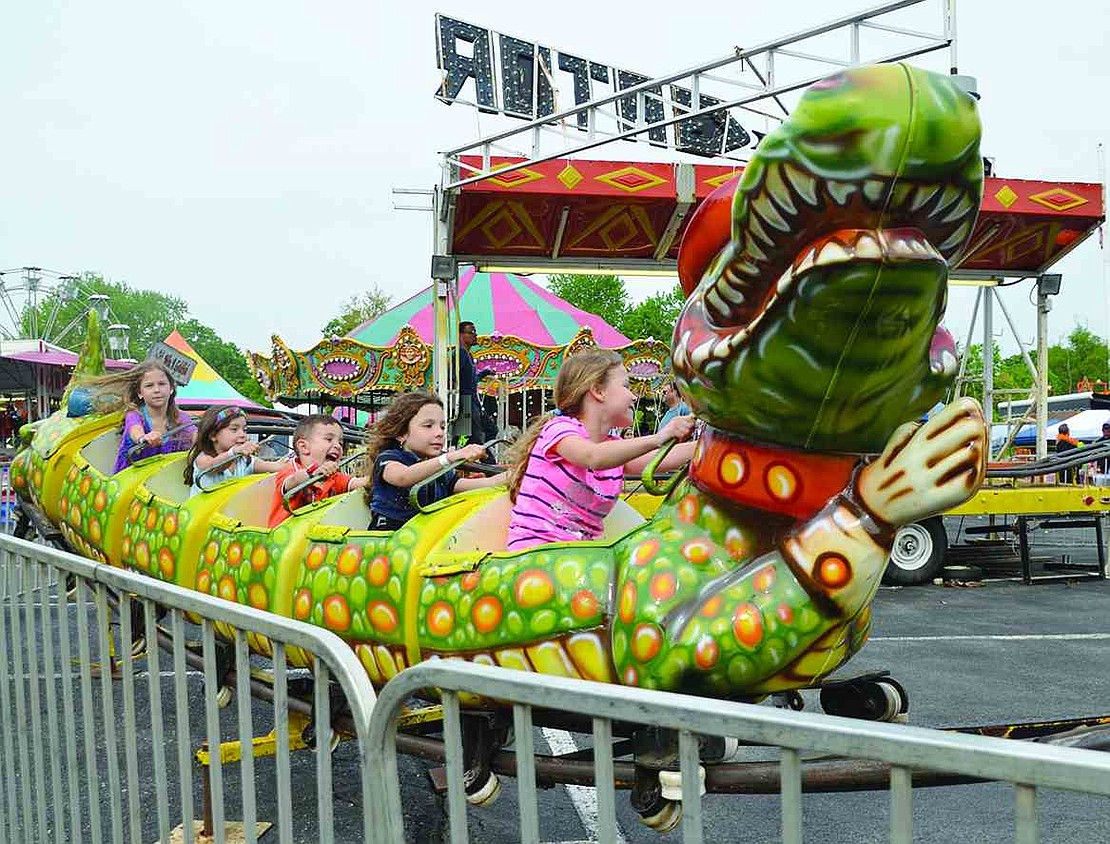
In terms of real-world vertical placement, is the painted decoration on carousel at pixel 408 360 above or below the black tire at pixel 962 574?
above

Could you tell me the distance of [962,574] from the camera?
8.48 m

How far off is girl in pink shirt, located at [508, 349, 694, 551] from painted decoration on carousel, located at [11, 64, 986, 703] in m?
0.33

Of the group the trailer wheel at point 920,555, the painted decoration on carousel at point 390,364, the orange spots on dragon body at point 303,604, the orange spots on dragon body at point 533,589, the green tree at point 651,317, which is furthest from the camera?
the green tree at point 651,317

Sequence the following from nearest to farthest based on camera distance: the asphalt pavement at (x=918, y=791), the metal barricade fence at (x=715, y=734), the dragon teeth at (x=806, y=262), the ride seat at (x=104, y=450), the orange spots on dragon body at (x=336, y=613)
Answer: the metal barricade fence at (x=715, y=734), the dragon teeth at (x=806, y=262), the orange spots on dragon body at (x=336, y=613), the asphalt pavement at (x=918, y=791), the ride seat at (x=104, y=450)

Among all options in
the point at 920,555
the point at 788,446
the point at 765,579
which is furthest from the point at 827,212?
the point at 920,555

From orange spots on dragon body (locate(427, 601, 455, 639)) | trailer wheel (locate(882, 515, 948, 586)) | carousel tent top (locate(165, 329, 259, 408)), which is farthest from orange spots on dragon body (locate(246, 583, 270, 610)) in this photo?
carousel tent top (locate(165, 329, 259, 408))

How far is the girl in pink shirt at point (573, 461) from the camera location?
283 cm

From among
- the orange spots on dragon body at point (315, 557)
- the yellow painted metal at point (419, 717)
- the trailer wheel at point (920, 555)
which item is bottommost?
the trailer wheel at point (920, 555)

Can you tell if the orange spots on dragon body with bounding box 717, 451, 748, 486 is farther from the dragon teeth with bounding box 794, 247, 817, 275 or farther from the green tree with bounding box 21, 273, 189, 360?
the green tree with bounding box 21, 273, 189, 360

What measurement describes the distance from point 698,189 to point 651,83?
239 cm

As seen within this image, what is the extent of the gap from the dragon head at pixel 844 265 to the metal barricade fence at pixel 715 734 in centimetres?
100

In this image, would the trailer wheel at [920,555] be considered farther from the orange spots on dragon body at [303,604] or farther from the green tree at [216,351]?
the green tree at [216,351]

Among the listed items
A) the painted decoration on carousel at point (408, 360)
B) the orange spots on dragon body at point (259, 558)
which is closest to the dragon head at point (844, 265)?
the orange spots on dragon body at point (259, 558)

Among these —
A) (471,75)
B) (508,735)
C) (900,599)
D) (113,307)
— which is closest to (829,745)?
(508,735)
